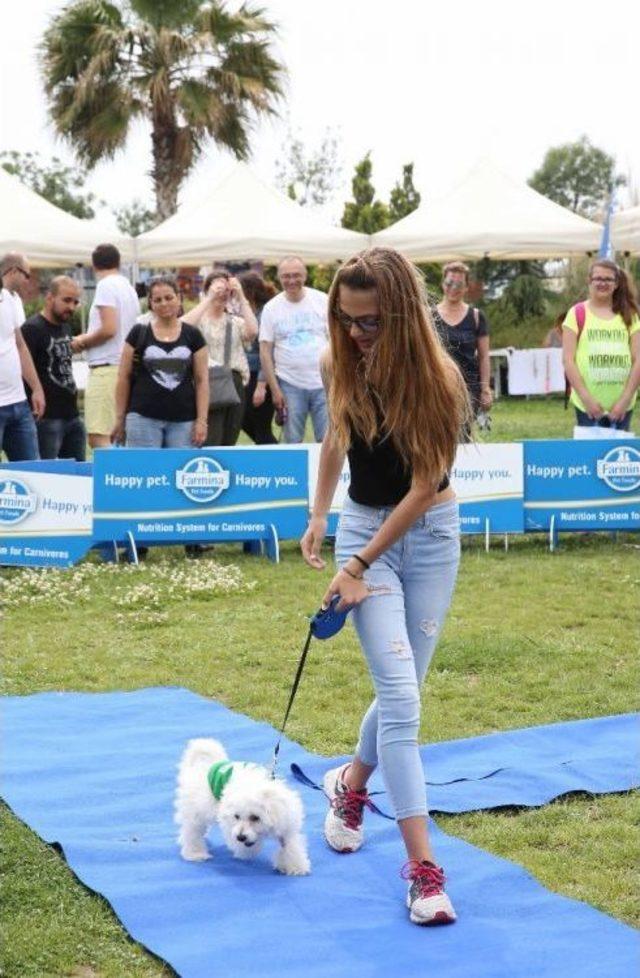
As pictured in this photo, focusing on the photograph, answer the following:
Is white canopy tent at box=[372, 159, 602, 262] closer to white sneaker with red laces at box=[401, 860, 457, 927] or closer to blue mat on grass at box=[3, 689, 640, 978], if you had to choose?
blue mat on grass at box=[3, 689, 640, 978]

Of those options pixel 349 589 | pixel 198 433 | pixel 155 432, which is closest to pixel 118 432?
pixel 155 432

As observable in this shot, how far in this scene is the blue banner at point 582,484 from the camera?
33.4 ft

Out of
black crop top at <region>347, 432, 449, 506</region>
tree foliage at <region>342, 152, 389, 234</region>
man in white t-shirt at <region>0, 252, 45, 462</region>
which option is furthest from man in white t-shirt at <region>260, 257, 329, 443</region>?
tree foliage at <region>342, 152, 389, 234</region>

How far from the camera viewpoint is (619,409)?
32.5ft

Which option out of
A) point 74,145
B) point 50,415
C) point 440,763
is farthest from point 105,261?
point 74,145

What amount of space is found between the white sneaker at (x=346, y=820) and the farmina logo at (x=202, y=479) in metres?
5.52

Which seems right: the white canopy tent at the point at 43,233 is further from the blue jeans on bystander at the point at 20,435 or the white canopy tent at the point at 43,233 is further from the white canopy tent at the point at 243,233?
the blue jeans on bystander at the point at 20,435

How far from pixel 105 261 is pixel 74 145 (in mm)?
20362

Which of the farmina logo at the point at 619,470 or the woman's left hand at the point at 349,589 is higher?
the woman's left hand at the point at 349,589

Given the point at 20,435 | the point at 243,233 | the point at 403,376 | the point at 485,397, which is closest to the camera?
the point at 403,376

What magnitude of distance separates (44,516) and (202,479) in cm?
120

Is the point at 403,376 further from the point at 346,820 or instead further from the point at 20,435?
the point at 20,435

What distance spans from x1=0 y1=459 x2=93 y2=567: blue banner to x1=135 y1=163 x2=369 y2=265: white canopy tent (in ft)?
27.5

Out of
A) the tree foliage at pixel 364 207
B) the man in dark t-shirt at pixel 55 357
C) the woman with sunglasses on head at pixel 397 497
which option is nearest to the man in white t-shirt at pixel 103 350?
the man in dark t-shirt at pixel 55 357
